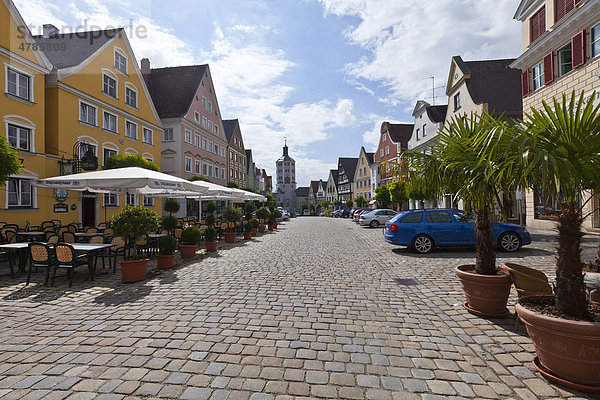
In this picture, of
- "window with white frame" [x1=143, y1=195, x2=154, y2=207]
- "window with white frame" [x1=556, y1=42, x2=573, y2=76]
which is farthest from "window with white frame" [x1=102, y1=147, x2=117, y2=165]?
"window with white frame" [x1=556, y1=42, x2=573, y2=76]

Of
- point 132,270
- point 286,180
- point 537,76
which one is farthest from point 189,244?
point 286,180

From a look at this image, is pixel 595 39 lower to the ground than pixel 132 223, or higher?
higher

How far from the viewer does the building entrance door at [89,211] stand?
18922 mm

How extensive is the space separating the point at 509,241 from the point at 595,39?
10691 millimetres

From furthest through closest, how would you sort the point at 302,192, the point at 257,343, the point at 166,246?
1. the point at 302,192
2. the point at 166,246
3. the point at 257,343

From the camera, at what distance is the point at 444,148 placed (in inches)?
189

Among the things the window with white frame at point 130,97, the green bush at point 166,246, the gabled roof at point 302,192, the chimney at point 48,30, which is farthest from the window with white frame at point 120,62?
the gabled roof at point 302,192

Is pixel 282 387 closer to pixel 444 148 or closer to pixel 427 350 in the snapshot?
pixel 427 350

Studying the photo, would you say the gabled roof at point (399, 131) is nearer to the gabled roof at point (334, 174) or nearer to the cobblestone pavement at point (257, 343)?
the gabled roof at point (334, 174)

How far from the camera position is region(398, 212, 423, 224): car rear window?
11.5 m

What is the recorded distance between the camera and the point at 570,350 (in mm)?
2879

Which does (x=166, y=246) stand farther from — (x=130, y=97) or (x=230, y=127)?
(x=230, y=127)

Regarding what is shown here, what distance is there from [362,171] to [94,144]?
5069 centimetres

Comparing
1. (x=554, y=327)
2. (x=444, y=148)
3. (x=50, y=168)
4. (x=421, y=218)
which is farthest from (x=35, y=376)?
(x=50, y=168)
